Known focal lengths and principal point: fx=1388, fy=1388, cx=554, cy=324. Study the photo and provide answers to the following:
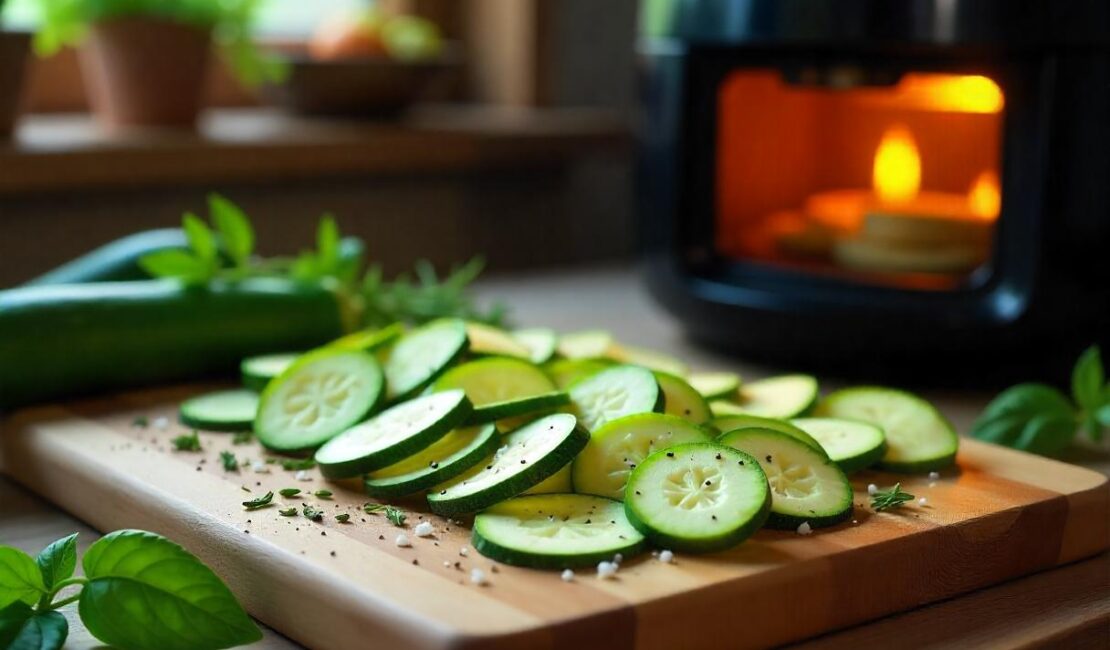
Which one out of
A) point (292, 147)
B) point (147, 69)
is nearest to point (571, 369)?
point (292, 147)

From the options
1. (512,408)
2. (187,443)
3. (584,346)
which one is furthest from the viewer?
(584,346)

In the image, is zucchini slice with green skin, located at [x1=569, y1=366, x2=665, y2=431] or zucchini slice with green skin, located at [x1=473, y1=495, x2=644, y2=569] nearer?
zucchini slice with green skin, located at [x1=473, y1=495, x2=644, y2=569]

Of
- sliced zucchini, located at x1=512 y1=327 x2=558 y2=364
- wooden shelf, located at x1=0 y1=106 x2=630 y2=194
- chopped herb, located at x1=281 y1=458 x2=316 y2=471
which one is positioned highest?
wooden shelf, located at x1=0 y1=106 x2=630 y2=194

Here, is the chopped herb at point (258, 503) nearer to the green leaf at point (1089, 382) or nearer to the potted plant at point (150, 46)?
the green leaf at point (1089, 382)

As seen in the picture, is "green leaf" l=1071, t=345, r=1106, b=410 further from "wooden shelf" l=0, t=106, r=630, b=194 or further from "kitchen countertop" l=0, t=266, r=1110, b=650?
"wooden shelf" l=0, t=106, r=630, b=194

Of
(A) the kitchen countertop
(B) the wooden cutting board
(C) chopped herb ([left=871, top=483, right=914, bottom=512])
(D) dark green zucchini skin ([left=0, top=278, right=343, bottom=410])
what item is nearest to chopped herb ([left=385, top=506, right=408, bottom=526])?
(B) the wooden cutting board

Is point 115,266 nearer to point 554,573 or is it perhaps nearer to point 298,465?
point 298,465

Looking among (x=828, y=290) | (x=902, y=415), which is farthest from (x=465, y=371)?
(x=828, y=290)
